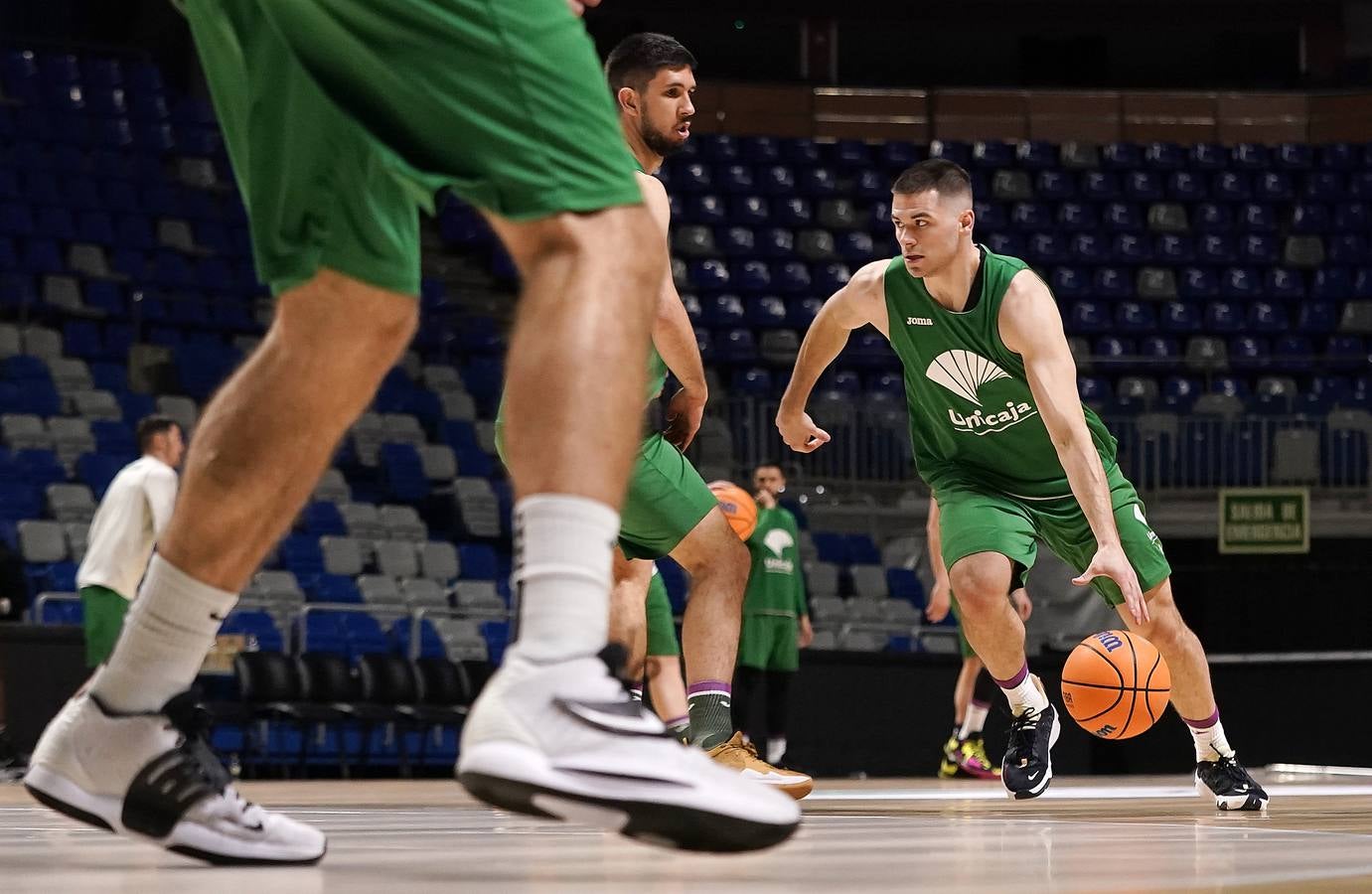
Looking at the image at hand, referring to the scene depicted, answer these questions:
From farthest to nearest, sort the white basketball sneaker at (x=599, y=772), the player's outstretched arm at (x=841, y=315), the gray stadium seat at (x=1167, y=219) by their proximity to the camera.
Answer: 1. the gray stadium seat at (x=1167, y=219)
2. the player's outstretched arm at (x=841, y=315)
3. the white basketball sneaker at (x=599, y=772)

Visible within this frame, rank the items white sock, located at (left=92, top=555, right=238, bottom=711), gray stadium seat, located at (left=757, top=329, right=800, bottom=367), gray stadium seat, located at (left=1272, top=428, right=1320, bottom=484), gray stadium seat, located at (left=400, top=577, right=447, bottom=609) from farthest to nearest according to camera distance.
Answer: gray stadium seat, located at (left=757, top=329, right=800, bottom=367) < gray stadium seat, located at (left=1272, top=428, right=1320, bottom=484) < gray stadium seat, located at (left=400, top=577, right=447, bottom=609) < white sock, located at (left=92, top=555, right=238, bottom=711)

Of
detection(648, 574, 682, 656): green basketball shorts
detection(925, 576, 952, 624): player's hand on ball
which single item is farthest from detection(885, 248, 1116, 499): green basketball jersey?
detection(925, 576, 952, 624): player's hand on ball

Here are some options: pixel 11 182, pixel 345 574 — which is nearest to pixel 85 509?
pixel 345 574

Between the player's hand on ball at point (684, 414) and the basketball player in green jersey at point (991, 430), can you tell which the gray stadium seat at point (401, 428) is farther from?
the player's hand on ball at point (684, 414)

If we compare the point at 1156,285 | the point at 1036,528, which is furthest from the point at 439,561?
the point at 1156,285

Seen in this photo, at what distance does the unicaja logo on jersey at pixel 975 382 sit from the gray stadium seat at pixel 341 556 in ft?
23.7

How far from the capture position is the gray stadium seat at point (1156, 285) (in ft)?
60.2

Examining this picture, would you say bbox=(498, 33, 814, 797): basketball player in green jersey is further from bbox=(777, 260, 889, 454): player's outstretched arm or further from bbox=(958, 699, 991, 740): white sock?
bbox=(958, 699, 991, 740): white sock

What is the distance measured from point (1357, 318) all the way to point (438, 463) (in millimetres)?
9425

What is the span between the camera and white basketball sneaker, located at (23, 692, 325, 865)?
6.98 ft

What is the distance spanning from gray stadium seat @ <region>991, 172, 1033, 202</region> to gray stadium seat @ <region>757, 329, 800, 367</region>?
3676mm

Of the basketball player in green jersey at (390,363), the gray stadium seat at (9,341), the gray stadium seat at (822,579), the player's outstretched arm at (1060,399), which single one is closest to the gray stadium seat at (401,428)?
the gray stadium seat at (9,341)

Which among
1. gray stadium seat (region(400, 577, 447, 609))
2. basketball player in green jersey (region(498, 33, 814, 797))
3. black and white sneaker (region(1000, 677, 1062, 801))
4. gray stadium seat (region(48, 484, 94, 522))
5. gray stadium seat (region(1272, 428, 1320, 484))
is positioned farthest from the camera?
gray stadium seat (region(1272, 428, 1320, 484))

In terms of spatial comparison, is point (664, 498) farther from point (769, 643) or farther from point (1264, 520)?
point (1264, 520)
